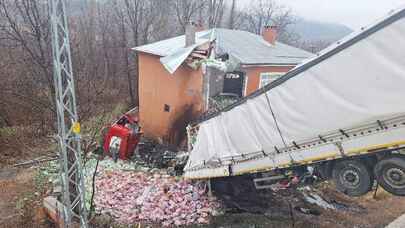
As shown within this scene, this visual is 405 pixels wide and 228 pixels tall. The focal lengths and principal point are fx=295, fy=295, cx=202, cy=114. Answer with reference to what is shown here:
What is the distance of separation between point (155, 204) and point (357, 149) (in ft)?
20.2

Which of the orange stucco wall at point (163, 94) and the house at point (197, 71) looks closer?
the house at point (197, 71)

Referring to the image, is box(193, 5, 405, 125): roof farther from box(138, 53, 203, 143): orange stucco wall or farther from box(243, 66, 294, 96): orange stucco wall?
box(138, 53, 203, 143): orange stucco wall

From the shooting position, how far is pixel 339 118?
5508mm

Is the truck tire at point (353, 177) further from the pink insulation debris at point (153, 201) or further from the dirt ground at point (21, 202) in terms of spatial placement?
the dirt ground at point (21, 202)

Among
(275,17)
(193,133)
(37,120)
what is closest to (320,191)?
(193,133)

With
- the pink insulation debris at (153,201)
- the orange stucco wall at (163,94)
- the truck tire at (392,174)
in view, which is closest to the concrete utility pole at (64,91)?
the pink insulation debris at (153,201)

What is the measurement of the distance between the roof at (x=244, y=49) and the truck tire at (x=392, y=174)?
26.9ft

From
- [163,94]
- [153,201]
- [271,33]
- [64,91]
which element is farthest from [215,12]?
[64,91]

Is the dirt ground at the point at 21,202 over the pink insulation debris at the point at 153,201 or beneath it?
beneath

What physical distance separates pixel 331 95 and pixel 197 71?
325 inches

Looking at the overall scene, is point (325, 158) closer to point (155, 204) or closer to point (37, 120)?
point (155, 204)

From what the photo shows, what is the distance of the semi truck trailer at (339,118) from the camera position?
4777mm

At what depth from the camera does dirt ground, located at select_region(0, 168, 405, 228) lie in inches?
337

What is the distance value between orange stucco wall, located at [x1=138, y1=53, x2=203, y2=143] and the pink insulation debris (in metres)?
4.40
